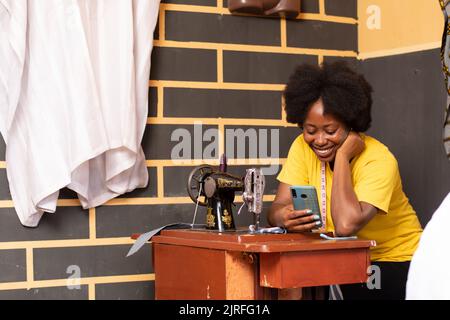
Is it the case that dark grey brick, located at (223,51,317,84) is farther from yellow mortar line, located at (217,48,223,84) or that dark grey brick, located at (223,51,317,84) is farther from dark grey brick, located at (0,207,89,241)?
dark grey brick, located at (0,207,89,241)

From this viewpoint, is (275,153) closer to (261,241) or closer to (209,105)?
(209,105)

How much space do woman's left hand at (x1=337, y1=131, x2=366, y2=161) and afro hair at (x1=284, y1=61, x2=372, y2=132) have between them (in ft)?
0.19

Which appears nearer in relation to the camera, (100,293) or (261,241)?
→ (261,241)

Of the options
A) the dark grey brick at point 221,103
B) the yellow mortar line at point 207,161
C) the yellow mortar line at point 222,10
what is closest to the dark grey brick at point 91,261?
the yellow mortar line at point 207,161

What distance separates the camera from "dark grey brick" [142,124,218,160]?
131 inches

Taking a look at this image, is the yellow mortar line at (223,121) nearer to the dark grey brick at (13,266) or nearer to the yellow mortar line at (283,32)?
the yellow mortar line at (283,32)

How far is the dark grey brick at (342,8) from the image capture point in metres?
3.71

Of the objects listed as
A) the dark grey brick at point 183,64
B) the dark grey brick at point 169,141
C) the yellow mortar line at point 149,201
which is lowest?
the yellow mortar line at point 149,201

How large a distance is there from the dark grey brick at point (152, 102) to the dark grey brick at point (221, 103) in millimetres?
43

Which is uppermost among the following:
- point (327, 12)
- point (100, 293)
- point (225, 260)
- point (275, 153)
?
point (327, 12)

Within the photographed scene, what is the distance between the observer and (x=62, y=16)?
3018mm

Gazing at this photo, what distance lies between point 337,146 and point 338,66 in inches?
12.2
